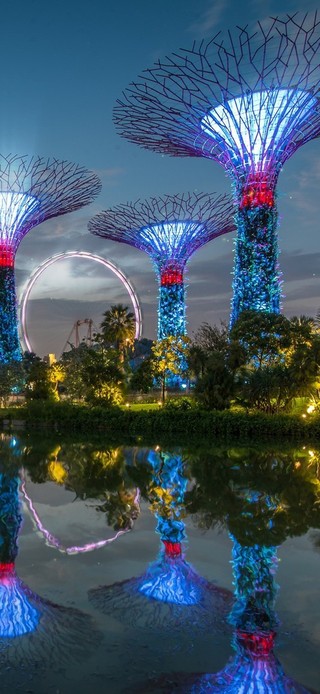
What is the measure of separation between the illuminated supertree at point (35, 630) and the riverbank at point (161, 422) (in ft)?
60.3

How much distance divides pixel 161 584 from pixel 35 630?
1.61m

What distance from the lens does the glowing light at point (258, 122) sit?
2702cm

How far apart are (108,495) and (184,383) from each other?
34.7 m

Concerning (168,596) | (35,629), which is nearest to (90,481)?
(168,596)

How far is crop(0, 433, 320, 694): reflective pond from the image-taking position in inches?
199

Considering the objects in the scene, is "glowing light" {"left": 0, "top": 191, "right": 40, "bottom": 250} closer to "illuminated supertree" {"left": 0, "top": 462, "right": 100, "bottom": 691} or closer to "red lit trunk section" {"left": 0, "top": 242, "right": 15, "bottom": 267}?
"red lit trunk section" {"left": 0, "top": 242, "right": 15, "bottom": 267}

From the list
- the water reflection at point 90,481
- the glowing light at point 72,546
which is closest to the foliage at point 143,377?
the water reflection at point 90,481

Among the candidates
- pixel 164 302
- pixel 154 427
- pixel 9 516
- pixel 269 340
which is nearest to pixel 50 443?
pixel 154 427

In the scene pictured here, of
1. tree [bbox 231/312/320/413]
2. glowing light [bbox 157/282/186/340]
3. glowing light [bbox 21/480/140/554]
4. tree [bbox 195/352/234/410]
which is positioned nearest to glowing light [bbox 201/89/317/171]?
tree [bbox 231/312/320/413]

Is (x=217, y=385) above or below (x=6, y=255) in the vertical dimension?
below

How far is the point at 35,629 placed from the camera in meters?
5.82

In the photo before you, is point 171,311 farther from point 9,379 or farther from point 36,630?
point 36,630

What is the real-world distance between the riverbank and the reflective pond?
11021 mm

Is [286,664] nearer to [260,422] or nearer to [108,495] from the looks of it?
[108,495]
